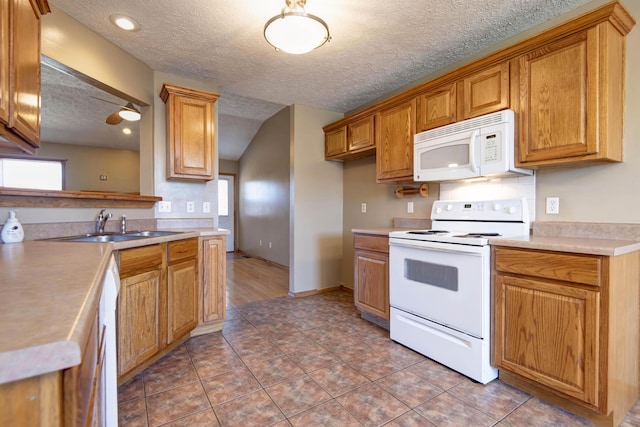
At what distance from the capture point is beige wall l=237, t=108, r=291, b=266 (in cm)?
522

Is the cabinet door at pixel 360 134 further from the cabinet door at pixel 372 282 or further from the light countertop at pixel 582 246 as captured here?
the light countertop at pixel 582 246

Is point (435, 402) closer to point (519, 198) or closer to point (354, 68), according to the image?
point (519, 198)

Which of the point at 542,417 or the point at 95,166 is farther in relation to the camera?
the point at 95,166

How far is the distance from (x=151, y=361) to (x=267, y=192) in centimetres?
408

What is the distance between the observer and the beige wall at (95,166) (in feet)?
18.6

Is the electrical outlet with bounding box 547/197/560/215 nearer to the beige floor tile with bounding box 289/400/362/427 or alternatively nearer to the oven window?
the oven window

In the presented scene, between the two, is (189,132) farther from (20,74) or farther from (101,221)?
(20,74)

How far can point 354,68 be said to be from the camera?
2.86 metres

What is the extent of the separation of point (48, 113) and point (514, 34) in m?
5.93

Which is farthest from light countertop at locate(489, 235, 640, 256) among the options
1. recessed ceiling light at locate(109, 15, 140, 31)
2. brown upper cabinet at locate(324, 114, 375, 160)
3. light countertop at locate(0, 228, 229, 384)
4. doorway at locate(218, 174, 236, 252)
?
doorway at locate(218, 174, 236, 252)

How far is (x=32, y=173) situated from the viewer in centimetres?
532

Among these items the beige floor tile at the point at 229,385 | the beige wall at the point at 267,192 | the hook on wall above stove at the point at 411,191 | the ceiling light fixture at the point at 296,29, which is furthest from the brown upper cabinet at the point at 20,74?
the beige wall at the point at 267,192

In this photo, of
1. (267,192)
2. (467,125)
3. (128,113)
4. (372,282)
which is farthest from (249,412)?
(267,192)

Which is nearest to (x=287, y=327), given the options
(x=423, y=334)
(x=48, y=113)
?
(x=423, y=334)
